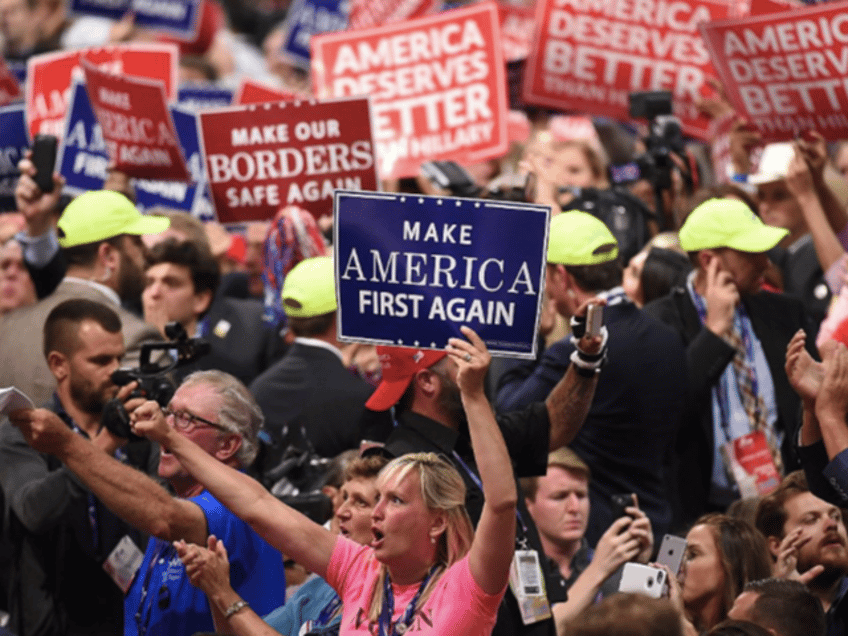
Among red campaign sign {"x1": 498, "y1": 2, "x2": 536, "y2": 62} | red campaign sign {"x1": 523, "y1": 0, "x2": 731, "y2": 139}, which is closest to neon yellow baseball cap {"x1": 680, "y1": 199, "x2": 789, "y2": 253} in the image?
red campaign sign {"x1": 523, "y1": 0, "x2": 731, "y2": 139}

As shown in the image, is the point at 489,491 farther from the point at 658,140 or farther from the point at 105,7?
the point at 105,7

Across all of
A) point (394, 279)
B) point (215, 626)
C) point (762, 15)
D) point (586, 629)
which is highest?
point (762, 15)

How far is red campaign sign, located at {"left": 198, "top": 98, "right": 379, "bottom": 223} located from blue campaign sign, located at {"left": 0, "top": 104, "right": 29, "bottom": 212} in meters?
1.29

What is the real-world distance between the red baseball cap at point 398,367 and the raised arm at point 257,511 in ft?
2.73

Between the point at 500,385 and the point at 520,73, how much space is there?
4654 mm

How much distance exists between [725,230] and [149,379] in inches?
109

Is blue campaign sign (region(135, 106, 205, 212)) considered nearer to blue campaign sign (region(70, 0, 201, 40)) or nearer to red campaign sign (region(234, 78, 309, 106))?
red campaign sign (region(234, 78, 309, 106))

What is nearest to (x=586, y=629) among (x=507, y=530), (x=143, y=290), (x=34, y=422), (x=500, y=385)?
(x=507, y=530)

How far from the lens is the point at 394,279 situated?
5461mm

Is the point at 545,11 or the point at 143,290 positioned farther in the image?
the point at 545,11

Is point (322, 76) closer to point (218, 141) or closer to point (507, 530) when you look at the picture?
point (218, 141)

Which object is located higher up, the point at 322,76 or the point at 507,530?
the point at 322,76

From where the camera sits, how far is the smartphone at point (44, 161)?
8.02m

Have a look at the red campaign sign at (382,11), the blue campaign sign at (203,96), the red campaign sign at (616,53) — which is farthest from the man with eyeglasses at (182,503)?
the blue campaign sign at (203,96)
